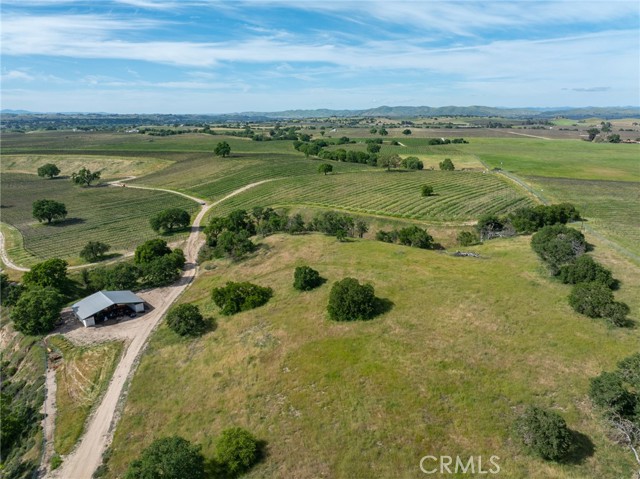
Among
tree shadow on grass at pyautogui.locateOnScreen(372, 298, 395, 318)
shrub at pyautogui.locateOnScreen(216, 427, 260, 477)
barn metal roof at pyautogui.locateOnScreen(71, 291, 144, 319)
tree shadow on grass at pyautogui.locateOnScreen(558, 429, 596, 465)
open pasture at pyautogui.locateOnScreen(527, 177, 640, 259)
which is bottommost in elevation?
shrub at pyautogui.locateOnScreen(216, 427, 260, 477)

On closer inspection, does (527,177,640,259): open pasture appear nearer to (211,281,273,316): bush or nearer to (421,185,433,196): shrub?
(421,185,433,196): shrub

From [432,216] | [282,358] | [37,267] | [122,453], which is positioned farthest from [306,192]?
[122,453]

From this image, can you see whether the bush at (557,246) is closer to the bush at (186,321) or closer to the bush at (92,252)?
the bush at (186,321)

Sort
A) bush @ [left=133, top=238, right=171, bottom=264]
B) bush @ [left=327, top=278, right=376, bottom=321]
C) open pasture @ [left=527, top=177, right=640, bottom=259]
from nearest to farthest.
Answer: bush @ [left=327, top=278, right=376, bottom=321]
open pasture @ [left=527, top=177, right=640, bottom=259]
bush @ [left=133, top=238, right=171, bottom=264]

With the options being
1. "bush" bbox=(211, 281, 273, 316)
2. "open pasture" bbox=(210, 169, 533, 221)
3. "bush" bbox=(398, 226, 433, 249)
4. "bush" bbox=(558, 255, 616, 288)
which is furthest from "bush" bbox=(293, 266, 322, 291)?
"open pasture" bbox=(210, 169, 533, 221)

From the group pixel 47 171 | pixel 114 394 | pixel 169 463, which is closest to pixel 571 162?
pixel 114 394

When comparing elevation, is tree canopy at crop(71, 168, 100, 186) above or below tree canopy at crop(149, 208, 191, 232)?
above
